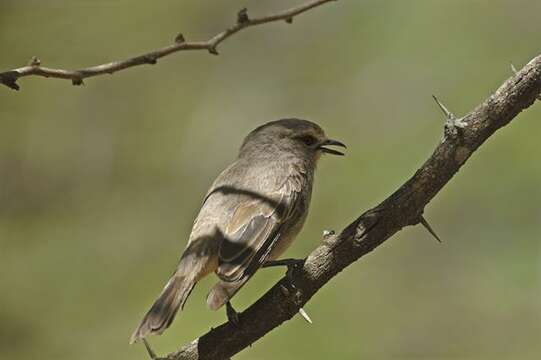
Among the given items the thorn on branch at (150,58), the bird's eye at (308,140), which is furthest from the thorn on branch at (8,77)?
the bird's eye at (308,140)

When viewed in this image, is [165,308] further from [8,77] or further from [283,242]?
[8,77]

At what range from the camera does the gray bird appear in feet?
18.0

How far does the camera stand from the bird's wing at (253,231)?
563 centimetres

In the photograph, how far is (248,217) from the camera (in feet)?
20.2

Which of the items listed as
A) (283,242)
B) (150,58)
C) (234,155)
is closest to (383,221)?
(150,58)

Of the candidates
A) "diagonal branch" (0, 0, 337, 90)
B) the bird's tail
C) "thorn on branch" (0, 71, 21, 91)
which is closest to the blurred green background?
the bird's tail

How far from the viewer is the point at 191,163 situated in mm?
11359

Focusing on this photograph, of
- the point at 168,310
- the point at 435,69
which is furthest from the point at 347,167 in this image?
the point at 168,310

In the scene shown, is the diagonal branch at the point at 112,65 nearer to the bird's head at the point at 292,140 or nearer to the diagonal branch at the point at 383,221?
the diagonal branch at the point at 383,221

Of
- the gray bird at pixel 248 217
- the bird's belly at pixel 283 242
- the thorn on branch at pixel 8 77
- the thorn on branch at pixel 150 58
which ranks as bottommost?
the bird's belly at pixel 283 242

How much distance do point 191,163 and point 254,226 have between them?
17.6 ft

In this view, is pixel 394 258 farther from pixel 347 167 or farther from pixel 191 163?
pixel 191 163

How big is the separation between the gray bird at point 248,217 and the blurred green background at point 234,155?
1.68 m

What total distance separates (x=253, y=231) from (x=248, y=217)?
17cm
